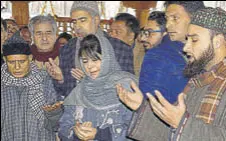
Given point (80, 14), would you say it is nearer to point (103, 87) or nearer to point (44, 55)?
point (44, 55)

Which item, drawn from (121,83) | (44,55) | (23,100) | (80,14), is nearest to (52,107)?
(23,100)

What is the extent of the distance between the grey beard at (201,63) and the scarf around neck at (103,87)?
62 cm

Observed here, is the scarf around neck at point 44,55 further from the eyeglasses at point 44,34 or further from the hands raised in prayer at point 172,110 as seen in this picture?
the hands raised in prayer at point 172,110

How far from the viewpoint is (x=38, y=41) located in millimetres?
3834

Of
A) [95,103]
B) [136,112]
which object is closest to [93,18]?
[95,103]

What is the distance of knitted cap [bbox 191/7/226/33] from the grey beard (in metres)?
0.10

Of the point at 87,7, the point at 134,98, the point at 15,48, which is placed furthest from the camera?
the point at 87,7

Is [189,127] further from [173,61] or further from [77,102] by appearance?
[77,102]

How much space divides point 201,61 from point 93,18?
5.08 feet

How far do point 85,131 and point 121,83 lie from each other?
1.19ft

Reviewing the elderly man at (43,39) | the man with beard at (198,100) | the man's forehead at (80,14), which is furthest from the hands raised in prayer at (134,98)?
the elderly man at (43,39)

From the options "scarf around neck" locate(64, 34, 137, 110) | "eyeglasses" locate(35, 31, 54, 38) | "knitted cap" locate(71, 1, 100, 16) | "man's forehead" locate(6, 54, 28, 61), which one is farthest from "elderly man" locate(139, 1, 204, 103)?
"eyeglasses" locate(35, 31, 54, 38)

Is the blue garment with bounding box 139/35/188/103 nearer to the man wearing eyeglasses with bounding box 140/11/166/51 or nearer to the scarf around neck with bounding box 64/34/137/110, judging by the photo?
the scarf around neck with bounding box 64/34/137/110

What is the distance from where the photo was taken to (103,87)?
2721 mm
